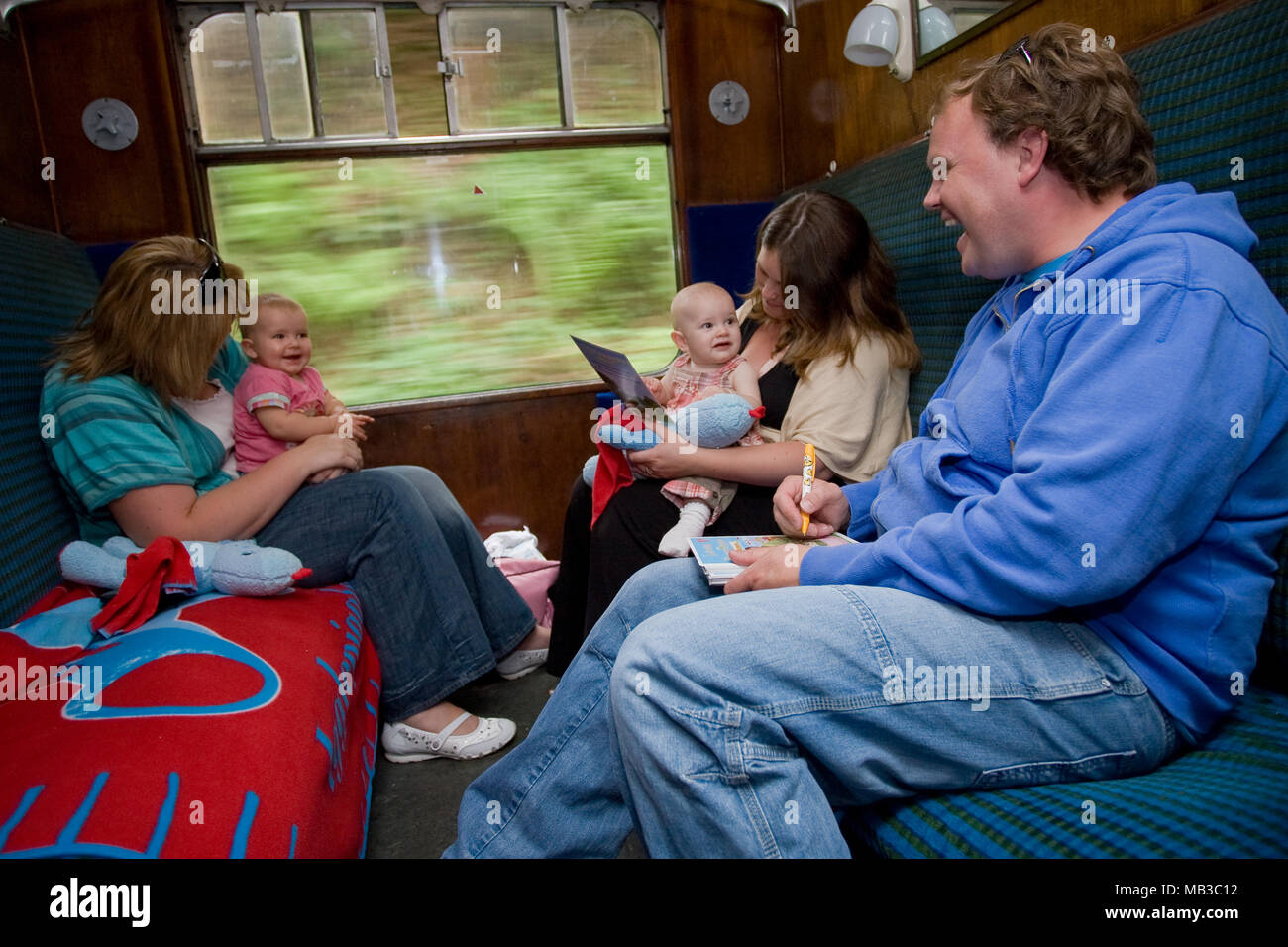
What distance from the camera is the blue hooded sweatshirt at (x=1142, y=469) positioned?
1.02 meters

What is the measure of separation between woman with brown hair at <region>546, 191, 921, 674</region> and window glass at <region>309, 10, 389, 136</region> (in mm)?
1792

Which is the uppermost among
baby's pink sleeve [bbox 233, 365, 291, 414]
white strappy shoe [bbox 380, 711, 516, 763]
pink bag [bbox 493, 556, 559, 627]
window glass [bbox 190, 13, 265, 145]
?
window glass [bbox 190, 13, 265, 145]

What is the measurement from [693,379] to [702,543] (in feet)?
3.16

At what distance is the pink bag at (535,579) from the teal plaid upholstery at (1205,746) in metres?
1.76

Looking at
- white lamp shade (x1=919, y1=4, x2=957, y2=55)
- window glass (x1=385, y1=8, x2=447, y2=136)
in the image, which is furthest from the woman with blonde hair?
white lamp shade (x1=919, y1=4, x2=957, y2=55)

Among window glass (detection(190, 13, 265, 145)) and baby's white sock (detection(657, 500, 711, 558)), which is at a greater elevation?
window glass (detection(190, 13, 265, 145))

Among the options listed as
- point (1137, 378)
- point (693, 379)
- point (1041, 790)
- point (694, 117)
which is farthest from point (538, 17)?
point (1041, 790)

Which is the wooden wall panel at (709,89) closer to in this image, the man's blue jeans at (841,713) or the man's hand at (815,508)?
the man's hand at (815,508)

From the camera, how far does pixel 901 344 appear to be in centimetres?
220

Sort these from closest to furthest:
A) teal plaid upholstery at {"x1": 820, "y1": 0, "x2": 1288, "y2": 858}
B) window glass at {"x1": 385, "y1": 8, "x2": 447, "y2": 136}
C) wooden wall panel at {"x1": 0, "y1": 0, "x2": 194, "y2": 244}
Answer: teal plaid upholstery at {"x1": 820, "y1": 0, "x2": 1288, "y2": 858} → wooden wall panel at {"x1": 0, "y1": 0, "x2": 194, "y2": 244} → window glass at {"x1": 385, "y1": 8, "x2": 447, "y2": 136}

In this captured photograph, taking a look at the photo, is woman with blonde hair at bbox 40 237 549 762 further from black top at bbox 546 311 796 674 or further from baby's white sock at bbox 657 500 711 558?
baby's white sock at bbox 657 500 711 558

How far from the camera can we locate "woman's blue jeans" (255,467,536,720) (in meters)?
2.21

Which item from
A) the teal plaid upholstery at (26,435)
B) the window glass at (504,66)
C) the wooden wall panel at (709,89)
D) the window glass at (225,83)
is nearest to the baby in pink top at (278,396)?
the teal plaid upholstery at (26,435)

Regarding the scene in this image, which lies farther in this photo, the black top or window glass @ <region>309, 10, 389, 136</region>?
window glass @ <region>309, 10, 389, 136</region>
